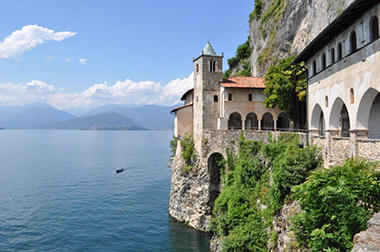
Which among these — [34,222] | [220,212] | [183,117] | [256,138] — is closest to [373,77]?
[256,138]

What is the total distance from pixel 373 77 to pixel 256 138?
56.5 feet

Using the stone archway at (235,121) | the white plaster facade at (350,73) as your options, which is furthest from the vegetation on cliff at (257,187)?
the stone archway at (235,121)

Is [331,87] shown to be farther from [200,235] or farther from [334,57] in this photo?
[200,235]

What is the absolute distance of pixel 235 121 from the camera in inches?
1639

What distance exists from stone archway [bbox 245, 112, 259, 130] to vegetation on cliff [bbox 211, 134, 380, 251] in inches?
363

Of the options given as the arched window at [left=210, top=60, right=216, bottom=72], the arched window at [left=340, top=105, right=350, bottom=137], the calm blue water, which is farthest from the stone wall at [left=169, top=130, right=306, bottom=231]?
the arched window at [left=340, top=105, right=350, bottom=137]

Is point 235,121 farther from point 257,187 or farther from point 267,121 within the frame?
point 257,187

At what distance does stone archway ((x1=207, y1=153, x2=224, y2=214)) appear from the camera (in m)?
35.8

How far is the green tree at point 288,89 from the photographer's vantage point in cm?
3456

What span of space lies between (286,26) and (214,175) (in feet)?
93.1

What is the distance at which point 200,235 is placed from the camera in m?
33.8

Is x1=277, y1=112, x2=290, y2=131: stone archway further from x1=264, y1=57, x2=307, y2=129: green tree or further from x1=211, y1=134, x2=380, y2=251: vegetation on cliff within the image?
x1=211, y1=134, x2=380, y2=251: vegetation on cliff

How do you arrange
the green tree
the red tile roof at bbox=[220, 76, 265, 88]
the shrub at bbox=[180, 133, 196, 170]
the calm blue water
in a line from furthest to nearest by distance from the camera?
the red tile roof at bbox=[220, 76, 265, 88]
the shrub at bbox=[180, 133, 196, 170]
the green tree
the calm blue water

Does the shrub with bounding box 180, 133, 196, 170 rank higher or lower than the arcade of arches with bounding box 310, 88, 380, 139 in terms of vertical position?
lower
